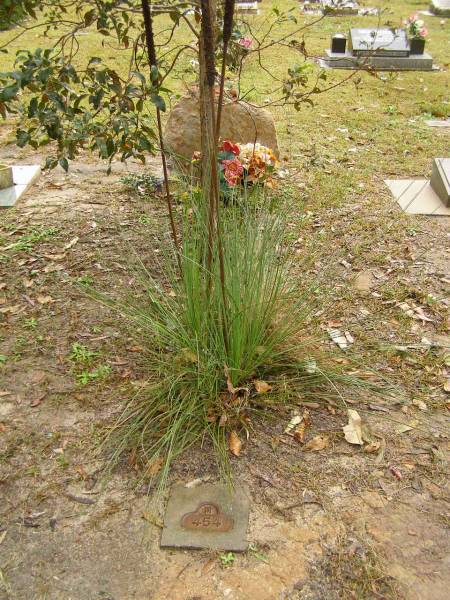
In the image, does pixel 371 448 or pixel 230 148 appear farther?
pixel 230 148

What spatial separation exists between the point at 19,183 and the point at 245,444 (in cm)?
338

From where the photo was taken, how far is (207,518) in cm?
204

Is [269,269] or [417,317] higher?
[269,269]

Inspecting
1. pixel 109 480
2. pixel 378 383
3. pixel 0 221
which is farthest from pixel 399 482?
pixel 0 221

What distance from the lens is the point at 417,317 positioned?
323 cm

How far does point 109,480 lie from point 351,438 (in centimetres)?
96

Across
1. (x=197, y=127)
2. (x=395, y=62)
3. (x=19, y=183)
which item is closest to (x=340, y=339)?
(x=197, y=127)

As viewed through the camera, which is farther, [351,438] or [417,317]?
[417,317]

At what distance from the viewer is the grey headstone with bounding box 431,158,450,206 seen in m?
4.55

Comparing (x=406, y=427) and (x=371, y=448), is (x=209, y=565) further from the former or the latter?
(x=406, y=427)

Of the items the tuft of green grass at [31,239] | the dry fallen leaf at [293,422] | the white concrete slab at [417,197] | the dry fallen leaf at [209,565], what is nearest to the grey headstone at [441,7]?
the white concrete slab at [417,197]

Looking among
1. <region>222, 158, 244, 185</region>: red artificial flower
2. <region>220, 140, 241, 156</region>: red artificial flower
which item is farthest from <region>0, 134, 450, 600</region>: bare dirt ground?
<region>220, 140, 241, 156</region>: red artificial flower

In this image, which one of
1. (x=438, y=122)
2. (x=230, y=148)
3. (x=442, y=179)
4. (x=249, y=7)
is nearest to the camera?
(x=230, y=148)

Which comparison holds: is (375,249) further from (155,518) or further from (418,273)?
(155,518)
